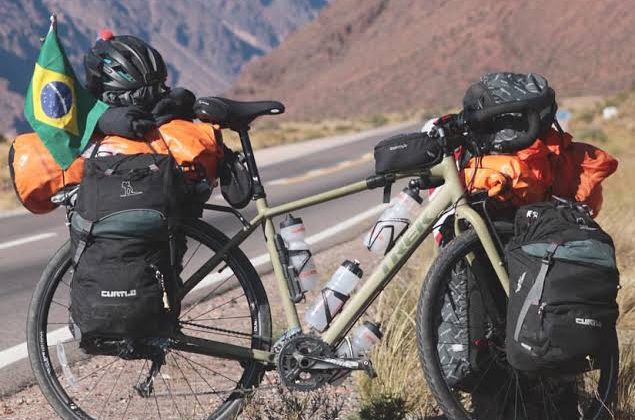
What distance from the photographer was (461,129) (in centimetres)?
385

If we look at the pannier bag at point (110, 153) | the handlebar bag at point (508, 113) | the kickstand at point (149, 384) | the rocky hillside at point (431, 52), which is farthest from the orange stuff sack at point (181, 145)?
the rocky hillside at point (431, 52)

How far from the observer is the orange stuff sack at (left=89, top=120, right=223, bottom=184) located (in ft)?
12.3

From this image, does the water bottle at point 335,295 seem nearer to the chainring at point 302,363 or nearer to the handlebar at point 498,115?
the chainring at point 302,363

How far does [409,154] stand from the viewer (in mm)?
3795

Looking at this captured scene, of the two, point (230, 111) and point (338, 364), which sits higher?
point (230, 111)

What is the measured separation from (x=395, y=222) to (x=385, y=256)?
0.15 metres

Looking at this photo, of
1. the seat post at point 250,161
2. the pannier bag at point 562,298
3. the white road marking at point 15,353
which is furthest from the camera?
the white road marking at point 15,353

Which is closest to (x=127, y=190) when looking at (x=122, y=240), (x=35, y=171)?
(x=122, y=240)

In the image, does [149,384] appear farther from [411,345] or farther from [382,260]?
[411,345]

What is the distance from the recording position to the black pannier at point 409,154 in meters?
3.79

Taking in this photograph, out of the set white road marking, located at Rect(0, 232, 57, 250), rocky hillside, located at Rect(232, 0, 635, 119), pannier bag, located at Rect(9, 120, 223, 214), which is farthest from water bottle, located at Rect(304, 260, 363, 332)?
rocky hillside, located at Rect(232, 0, 635, 119)

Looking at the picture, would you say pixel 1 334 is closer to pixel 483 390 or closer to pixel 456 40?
pixel 483 390

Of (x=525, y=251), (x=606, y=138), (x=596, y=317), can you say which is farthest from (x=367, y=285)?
(x=606, y=138)

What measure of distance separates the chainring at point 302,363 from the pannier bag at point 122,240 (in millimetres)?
549
